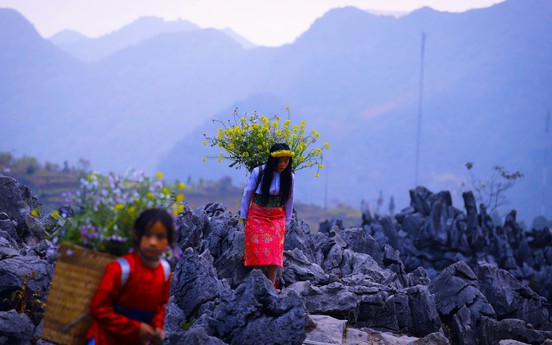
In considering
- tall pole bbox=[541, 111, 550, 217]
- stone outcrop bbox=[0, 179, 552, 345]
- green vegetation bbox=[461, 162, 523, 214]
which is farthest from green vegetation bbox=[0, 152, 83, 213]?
tall pole bbox=[541, 111, 550, 217]

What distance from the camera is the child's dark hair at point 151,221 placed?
196 inches

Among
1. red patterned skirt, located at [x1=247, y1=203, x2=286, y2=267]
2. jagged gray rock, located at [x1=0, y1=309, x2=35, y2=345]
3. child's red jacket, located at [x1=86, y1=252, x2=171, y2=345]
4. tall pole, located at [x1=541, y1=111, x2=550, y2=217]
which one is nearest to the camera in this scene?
child's red jacket, located at [x1=86, y1=252, x2=171, y2=345]

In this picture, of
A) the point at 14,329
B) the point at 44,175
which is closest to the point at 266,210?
the point at 14,329

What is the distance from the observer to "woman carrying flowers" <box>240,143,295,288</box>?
10250 millimetres

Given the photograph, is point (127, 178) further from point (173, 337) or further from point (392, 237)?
point (392, 237)

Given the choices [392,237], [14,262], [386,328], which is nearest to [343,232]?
[386,328]

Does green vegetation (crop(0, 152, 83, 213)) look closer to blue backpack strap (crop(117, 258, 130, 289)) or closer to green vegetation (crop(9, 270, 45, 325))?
green vegetation (crop(9, 270, 45, 325))

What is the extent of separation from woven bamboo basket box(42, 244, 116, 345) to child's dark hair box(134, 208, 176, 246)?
0.38 m

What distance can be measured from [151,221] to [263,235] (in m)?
5.56

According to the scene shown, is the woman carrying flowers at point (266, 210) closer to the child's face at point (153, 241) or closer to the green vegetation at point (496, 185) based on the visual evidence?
the child's face at point (153, 241)

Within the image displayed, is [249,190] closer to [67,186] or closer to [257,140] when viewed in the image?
[257,140]

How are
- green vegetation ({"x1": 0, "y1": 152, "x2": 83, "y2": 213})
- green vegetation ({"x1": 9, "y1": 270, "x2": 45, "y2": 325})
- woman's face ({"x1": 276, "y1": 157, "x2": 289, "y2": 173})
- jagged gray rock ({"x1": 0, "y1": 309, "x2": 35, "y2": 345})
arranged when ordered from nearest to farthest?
jagged gray rock ({"x1": 0, "y1": 309, "x2": 35, "y2": 345})
green vegetation ({"x1": 9, "y1": 270, "x2": 45, "y2": 325})
woman's face ({"x1": 276, "y1": 157, "x2": 289, "y2": 173})
green vegetation ({"x1": 0, "y1": 152, "x2": 83, "y2": 213})

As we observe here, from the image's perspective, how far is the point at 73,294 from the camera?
512 cm

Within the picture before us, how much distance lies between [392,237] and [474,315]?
25475 mm
